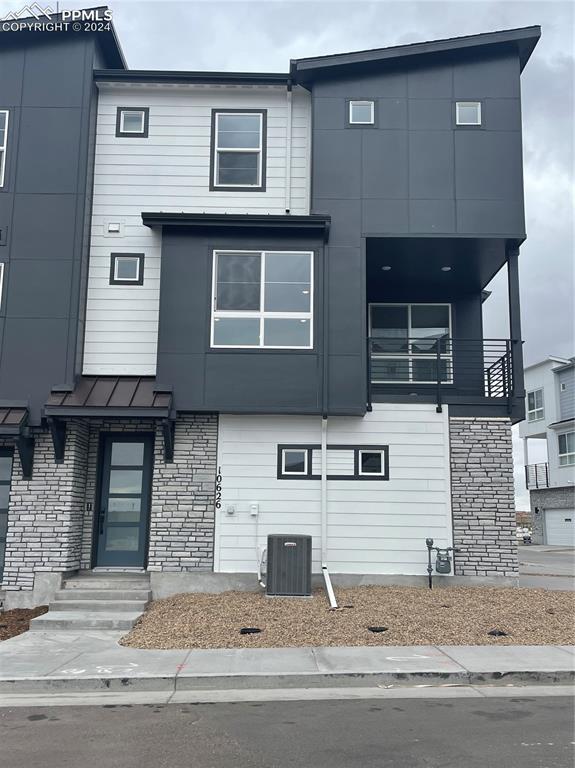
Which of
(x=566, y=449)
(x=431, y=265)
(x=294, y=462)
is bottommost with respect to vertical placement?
(x=294, y=462)

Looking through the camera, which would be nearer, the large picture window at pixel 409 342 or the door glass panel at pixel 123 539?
the door glass panel at pixel 123 539

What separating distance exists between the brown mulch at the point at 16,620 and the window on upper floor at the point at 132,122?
8.00 metres

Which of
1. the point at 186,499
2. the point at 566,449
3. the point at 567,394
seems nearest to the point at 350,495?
the point at 186,499

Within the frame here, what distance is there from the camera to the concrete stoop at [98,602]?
9086 millimetres

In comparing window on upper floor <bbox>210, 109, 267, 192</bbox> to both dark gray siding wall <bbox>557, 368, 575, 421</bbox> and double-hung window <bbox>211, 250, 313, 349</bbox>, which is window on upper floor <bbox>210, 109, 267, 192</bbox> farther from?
dark gray siding wall <bbox>557, 368, 575, 421</bbox>

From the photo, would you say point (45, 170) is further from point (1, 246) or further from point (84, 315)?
point (84, 315)

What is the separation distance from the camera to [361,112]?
11.7 meters

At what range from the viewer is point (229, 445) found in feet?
36.0

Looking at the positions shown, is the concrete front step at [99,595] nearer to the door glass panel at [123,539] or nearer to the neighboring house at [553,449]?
the door glass panel at [123,539]

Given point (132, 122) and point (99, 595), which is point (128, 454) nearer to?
point (99, 595)

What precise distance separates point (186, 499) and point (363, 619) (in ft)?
11.4

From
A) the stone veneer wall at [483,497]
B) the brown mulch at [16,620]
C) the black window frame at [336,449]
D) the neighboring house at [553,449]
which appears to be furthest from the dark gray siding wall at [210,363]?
the neighboring house at [553,449]

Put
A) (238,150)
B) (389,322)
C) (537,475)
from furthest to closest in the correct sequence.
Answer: (537,475) < (389,322) < (238,150)

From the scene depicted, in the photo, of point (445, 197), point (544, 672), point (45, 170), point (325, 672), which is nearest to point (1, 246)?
point (45, 170)
